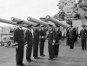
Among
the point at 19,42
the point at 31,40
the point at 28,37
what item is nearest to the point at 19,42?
the point at 19,42

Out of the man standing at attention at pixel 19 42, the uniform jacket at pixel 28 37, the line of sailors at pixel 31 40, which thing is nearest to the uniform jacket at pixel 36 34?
the line of sailors at pixel 31 40

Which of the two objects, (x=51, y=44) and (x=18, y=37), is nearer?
(x=18, y=37)

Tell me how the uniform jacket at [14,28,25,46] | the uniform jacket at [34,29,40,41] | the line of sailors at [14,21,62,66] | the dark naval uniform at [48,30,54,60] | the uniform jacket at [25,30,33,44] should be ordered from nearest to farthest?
the uniform jacket at [14,28,25,46] < the line of sailors at [14,21,62,66] < the uniform jacket at [25,30,33,44] < the dark naval uniform at [48,30,54,60] < the uniform jacket at [34,29,40,41]

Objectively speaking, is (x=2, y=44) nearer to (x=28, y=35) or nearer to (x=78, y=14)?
(x=78, y=14)

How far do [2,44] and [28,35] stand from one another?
11629 mm

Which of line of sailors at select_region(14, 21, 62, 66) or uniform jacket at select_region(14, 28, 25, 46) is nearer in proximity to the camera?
uniform jacket at select_region(14, 28, 25, 46)

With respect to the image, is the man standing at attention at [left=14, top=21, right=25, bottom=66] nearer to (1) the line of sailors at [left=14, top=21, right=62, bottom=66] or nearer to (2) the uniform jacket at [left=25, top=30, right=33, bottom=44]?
(1) the line of sailors at [left=14, top=21, right=62, bottom=66]

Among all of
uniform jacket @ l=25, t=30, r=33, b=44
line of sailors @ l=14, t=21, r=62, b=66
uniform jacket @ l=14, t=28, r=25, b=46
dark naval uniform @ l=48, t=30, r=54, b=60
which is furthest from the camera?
dark naval uniform @ l=48, t=30, r=54, b=60

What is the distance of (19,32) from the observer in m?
9.06

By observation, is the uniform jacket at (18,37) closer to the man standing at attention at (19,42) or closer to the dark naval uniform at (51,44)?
the man standing at attention at (19,42)

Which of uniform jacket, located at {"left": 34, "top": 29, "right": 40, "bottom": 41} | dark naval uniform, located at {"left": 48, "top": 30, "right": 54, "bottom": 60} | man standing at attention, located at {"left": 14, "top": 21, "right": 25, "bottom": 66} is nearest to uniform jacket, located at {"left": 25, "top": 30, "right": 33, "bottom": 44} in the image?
man standing at attention, located at {"left": 14, "top": 21, "right": 25, "bottom": 66}

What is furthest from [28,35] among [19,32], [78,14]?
[78,14]

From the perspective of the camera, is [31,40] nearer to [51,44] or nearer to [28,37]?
[28,37]

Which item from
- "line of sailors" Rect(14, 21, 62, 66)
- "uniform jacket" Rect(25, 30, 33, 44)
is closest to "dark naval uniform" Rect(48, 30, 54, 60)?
"line of sailors" Rect(14, 21, 62, 66)
